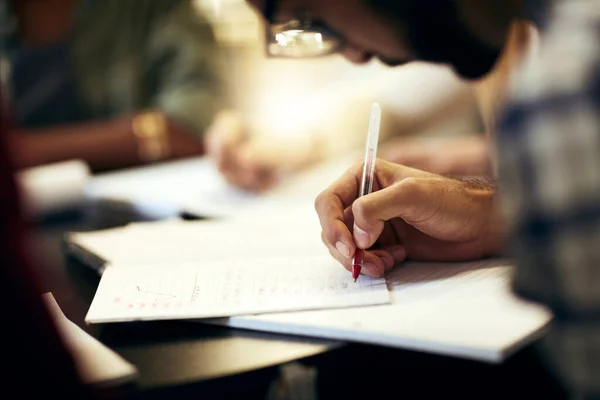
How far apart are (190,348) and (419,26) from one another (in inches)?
14.9

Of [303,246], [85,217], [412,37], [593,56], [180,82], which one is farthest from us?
[180,82]

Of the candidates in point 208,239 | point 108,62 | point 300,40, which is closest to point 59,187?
point 208,239

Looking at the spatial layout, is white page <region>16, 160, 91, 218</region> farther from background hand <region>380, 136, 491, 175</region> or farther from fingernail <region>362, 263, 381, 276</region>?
fingernail <region>362, 263, 381, 276</region>

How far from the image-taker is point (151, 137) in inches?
61.2

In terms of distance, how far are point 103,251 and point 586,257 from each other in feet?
1.81

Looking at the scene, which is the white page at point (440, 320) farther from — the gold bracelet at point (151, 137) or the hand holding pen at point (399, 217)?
the gold bracelet at point (151, 137)

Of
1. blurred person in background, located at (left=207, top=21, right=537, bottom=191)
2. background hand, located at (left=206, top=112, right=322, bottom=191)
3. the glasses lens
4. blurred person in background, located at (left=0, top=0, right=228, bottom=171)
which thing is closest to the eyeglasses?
the glasses lens

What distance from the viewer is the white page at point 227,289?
0.63 meters

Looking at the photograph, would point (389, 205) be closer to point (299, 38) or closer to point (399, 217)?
point (399, 217)

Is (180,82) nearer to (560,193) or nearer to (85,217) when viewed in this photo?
Answer: (85,217)

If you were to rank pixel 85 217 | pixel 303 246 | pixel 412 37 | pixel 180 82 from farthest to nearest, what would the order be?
pixel 180 82, pixel 85 217, pixel 303 246, pixel 412 37

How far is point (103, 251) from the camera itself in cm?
84

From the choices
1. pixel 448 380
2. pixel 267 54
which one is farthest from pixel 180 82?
pixel 448 380

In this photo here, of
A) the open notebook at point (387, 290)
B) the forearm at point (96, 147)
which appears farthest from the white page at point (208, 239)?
the forearm at point (96, 147)
